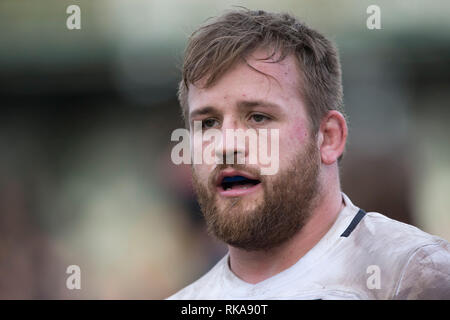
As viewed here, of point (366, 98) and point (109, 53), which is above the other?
point (109, 53)

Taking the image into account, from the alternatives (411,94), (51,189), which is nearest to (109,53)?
(51,189)

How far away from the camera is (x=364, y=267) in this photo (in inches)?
99.2

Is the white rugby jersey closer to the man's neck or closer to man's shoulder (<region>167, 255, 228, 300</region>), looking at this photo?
the man's neck

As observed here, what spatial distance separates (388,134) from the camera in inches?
256

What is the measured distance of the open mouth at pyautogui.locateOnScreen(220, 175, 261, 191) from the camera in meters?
2.71

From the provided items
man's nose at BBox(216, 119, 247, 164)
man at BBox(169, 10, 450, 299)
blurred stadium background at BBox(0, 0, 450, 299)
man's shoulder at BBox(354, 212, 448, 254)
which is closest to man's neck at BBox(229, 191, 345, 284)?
man at BBox(169, 10, 450, 299)

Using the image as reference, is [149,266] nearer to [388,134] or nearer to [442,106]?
[388,134]

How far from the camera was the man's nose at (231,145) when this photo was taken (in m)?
2.66

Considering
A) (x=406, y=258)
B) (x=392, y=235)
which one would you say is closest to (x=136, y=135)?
(x=392, y=235)

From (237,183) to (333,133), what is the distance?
0.55m

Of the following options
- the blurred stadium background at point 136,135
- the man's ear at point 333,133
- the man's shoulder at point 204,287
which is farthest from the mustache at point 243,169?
the blurred stadium background at point 136,135
